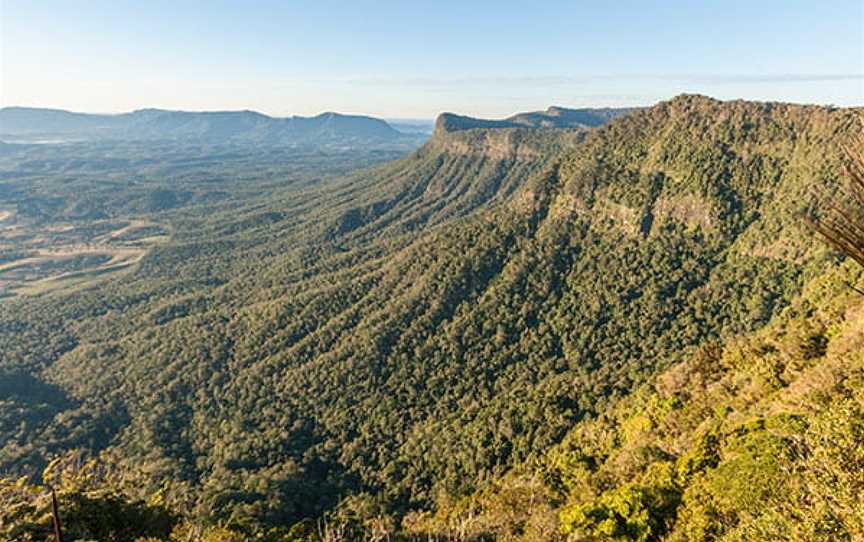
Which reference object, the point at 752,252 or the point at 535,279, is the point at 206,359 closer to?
the point at 535,279

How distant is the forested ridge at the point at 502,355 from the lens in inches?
1759

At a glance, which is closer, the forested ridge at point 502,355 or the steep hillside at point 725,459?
the steep hillside at point 725,459

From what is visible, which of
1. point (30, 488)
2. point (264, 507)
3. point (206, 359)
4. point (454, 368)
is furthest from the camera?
point (206, 359)

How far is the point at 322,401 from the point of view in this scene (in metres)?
90.4

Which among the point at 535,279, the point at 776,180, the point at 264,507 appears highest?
the point at 776,180

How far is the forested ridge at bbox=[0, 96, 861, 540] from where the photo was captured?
44.7 meters

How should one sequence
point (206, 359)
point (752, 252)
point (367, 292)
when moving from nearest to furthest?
point (752, 252) < point (206, 359) < point (367, 292)

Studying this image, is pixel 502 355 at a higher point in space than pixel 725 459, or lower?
lower

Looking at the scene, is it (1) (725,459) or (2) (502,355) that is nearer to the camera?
(1) (725,459)

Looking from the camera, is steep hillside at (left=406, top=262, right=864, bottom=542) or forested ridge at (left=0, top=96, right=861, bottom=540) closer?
steep hillside at (left=406, top=262, right=864, bottom=542)

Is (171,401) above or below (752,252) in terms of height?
below

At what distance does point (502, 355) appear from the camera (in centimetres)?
8919

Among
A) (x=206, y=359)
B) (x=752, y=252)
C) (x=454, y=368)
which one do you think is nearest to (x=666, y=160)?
(x=752, y=252)

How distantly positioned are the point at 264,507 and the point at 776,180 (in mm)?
99564
